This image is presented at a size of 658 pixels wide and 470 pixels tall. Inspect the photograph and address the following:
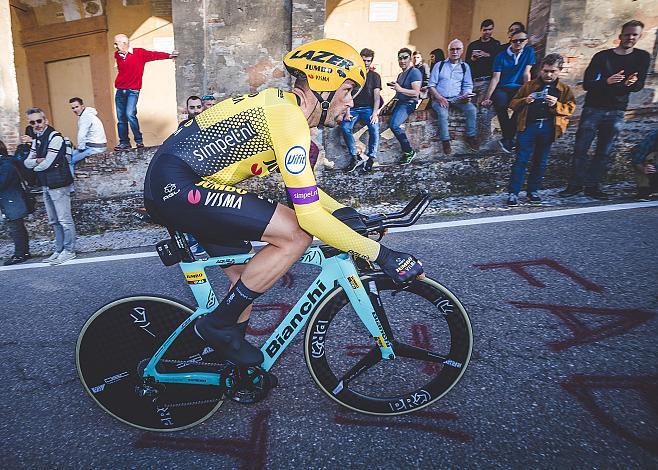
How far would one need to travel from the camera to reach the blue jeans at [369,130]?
21.8ft

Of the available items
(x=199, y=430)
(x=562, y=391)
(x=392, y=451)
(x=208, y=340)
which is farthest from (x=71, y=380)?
(x=562, y=391)

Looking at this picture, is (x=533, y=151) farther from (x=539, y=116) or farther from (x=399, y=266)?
(x=399, y=266)

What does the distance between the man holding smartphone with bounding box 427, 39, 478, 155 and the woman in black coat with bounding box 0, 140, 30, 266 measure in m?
6.38

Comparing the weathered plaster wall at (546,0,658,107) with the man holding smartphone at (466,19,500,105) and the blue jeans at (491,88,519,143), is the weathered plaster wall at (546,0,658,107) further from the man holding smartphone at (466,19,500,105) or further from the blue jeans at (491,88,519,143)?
the blue jeans at (491,88,519,143)

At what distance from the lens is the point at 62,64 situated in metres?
12.7

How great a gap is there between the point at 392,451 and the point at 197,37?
7816 millimetres

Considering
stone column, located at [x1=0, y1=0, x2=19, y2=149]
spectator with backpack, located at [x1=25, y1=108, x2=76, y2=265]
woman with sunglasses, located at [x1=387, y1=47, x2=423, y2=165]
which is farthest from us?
stone column, located at [x1=0, y1=0, x2=19, y2=149]

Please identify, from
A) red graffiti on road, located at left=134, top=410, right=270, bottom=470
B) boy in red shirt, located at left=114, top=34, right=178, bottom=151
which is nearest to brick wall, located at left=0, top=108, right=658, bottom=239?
boy in red shirt, located at left=114, top=34, right=178, bottom=151

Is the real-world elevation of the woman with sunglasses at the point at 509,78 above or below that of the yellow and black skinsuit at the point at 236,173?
above

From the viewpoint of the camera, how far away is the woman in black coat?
5613 mm

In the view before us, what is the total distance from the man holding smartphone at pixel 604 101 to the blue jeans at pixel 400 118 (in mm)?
2465

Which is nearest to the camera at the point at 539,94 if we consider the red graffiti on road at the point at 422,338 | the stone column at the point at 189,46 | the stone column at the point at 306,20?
the stone column at the point at 306,20

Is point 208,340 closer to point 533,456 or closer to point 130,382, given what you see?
point 130,382

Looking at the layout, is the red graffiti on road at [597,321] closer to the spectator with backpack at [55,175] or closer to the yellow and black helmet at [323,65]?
the yellow and black helmet at [323,65]
